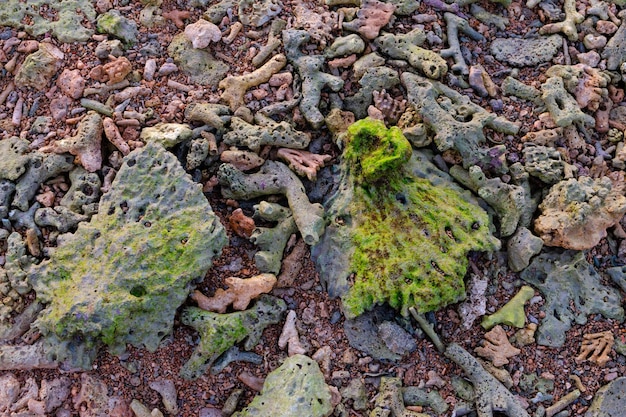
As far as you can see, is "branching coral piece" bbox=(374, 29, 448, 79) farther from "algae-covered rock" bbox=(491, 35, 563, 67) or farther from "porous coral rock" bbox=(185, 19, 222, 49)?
"porous coral rock" bbox=(185, 19, 222, 49)

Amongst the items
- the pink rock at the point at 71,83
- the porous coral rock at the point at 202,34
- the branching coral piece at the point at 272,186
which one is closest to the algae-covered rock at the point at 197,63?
the porous coral rock at the point at 202,34

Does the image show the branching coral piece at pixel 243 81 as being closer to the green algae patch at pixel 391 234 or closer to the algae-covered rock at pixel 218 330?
the green algae patch at pixel 391 234

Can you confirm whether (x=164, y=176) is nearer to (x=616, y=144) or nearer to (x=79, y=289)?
(x=79, y=289)

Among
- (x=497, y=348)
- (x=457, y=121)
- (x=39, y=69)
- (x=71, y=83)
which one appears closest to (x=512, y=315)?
(x=497, y=348)

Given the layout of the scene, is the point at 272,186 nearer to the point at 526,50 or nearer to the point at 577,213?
the point at 577,213

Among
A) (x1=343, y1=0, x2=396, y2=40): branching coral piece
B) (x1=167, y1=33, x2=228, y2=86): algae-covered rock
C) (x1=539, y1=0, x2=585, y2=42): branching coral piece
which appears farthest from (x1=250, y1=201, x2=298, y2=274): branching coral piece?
(x1=539, y1=0, x2=585, y2=42): branching coral piece

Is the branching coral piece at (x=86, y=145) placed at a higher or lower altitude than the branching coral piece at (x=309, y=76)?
lower
